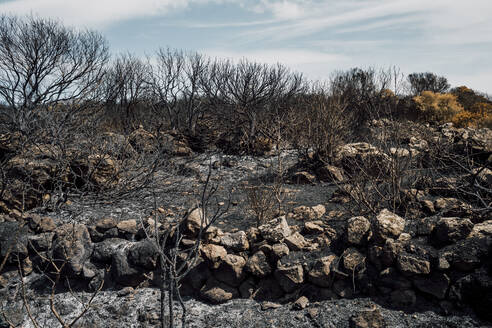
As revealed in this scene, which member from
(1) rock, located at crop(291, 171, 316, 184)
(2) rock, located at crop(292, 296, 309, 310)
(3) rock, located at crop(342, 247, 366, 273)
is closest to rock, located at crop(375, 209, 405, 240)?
(3) rock, located at crop(342, 247, 366, 273)

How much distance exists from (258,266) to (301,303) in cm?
59

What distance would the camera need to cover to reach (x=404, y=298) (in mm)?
3539

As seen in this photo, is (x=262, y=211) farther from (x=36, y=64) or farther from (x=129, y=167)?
(x=36, y=64)

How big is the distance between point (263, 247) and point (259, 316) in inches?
29.3

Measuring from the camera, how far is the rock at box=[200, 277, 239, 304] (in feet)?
13.0

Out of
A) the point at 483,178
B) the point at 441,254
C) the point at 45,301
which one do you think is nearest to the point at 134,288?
the point at 45,301

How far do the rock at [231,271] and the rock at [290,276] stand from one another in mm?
418

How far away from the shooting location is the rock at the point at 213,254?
159 inches

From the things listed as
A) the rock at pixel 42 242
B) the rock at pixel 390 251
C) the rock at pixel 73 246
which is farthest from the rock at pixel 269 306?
the rock at pixel 42 242

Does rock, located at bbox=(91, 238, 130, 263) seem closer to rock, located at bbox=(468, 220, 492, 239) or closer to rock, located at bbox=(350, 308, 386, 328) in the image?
rock, located at bbox=(350, 308, 386, 328)

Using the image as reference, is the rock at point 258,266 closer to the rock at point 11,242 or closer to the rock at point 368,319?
the rock at point 368,319

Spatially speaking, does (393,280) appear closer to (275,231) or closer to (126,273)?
(275,231)

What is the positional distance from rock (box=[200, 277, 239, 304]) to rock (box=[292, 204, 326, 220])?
5.30ft

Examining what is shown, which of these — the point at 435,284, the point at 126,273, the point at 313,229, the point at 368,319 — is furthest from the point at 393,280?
the point at 126,273
